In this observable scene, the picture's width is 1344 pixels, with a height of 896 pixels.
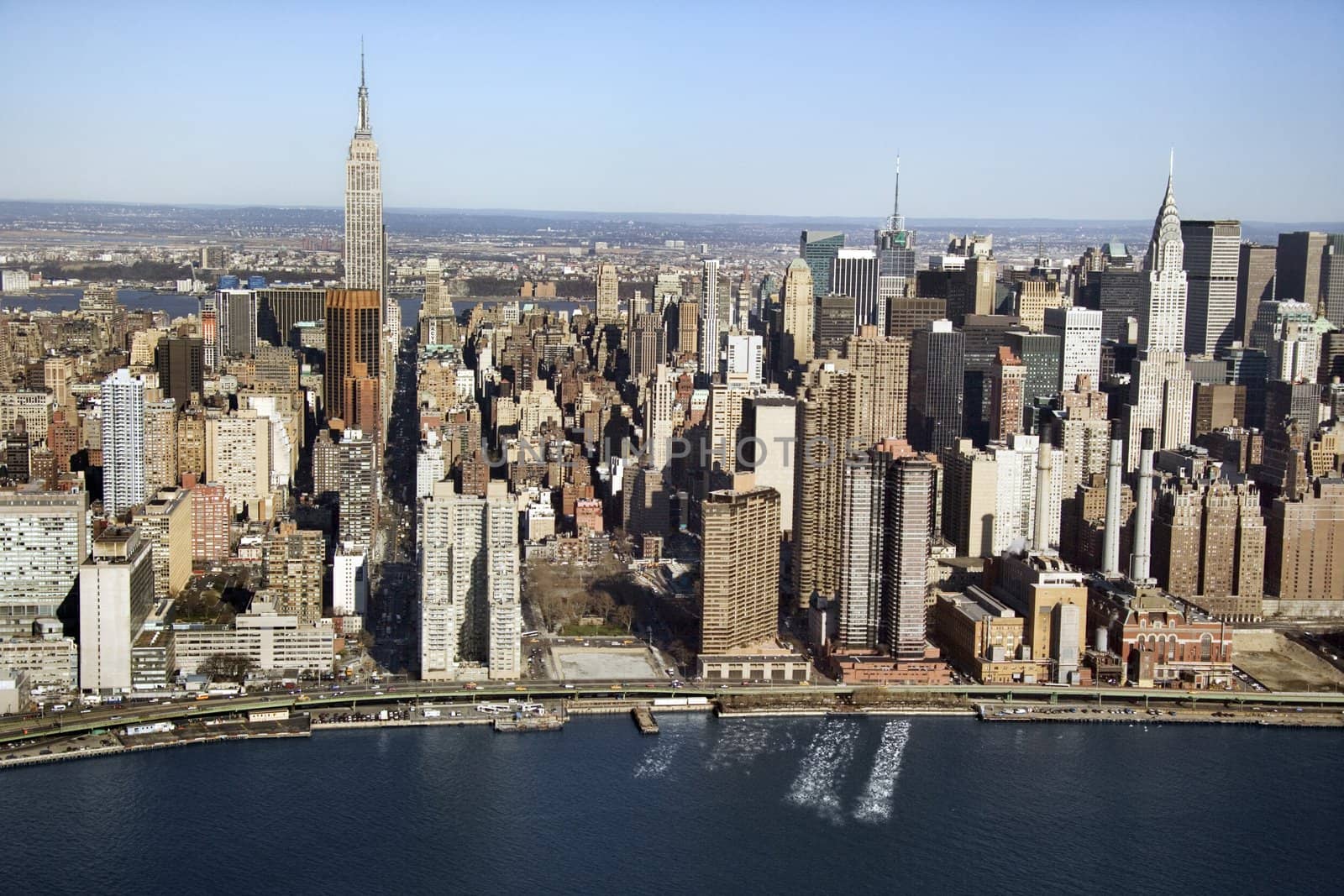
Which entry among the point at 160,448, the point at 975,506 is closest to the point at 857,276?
the point at 975,506

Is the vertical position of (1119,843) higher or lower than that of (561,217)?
lower

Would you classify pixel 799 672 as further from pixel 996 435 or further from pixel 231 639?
pixel 996 435

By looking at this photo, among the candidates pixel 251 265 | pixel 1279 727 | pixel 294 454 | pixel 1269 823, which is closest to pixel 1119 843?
pixel 1269 823

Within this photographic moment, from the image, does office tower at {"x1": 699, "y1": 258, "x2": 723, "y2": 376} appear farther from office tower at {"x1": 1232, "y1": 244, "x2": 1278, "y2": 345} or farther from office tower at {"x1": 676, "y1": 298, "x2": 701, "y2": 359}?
office tower at {"x1": 1232, "y1": 244, "x2": 1278, "y2": 345}

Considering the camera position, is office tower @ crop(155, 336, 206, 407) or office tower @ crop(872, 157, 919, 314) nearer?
office tower @ crop(155, 336, 206, 407)

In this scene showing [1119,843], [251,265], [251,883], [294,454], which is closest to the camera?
[251,883]

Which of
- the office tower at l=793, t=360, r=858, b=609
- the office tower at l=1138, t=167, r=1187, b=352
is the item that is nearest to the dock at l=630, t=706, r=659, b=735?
the office tower at l=793, t=360, r=858, b=609
